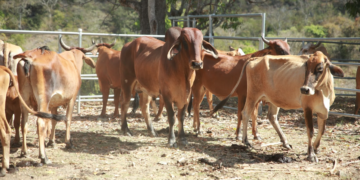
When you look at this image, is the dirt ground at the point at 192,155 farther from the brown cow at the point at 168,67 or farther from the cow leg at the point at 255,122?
the brown cow at the point at 168,67

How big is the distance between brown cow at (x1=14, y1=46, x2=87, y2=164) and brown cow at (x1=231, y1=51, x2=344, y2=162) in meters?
3.14

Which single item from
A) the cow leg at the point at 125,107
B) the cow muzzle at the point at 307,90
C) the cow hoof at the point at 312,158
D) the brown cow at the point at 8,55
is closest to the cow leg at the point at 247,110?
the cow hoof at the point at 312,158

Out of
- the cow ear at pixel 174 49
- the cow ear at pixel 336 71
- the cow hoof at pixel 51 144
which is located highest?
the cow ear at pixel 174 49

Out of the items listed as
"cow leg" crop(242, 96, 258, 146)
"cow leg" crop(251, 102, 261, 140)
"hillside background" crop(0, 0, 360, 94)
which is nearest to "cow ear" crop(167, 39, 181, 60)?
"cow leg" crop(242, 96, 258, 146)

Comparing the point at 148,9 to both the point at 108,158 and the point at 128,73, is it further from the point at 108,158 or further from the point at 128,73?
the point at 108,158

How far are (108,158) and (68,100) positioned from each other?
1187mm

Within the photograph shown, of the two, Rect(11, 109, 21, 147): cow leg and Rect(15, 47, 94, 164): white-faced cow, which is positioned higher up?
Rect(15, 47, 94, 164): white-faced cow

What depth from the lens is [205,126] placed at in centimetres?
904

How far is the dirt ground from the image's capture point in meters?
5.59

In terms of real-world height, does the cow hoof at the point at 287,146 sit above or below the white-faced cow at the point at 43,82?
below

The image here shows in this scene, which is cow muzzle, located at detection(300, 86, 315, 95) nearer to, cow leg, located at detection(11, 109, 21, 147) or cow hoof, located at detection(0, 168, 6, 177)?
cow hoof, located at detection(0, 168, 6, 177)

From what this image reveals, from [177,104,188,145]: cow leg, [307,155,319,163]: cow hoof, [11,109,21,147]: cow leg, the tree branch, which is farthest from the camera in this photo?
the tree branch

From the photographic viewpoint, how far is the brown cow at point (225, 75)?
7766 millimetres

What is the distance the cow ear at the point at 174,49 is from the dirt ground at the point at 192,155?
163 centimetres
